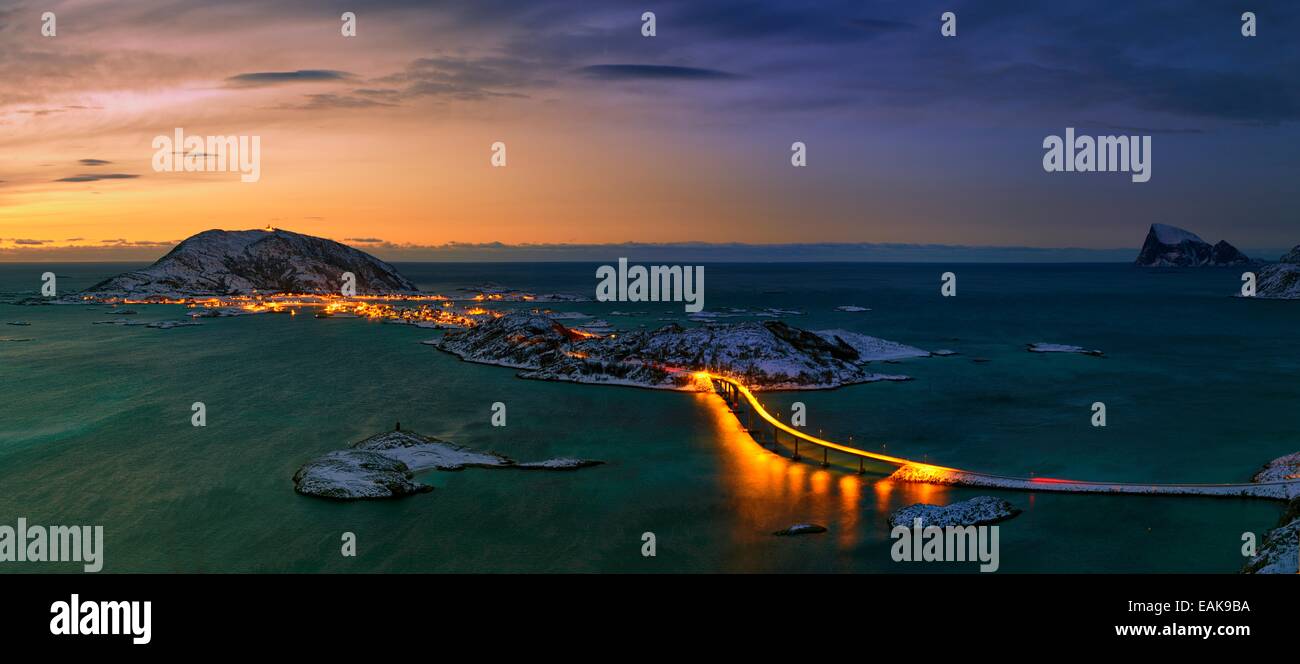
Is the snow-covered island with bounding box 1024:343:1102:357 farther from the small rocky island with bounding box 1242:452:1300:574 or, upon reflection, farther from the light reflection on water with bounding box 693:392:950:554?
the small rocky island with bounding box 1242:452:1300:574

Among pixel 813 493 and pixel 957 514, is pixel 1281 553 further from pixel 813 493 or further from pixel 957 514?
pixel 813 493

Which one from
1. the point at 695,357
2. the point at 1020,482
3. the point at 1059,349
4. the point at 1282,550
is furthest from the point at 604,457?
the point at 1059,349

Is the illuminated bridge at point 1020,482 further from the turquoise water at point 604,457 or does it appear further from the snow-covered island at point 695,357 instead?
the snow-covered island at point 695,357

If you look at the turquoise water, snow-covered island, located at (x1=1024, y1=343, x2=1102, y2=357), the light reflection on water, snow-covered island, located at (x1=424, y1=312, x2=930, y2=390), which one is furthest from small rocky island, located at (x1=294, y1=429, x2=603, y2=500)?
snow-covered island, located at (x1=1024, y1=343, x2=1102, y2=357)

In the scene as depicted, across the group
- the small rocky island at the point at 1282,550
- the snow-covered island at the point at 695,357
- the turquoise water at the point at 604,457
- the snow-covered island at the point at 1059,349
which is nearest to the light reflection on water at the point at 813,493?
the turquoise water at the point at 604,457

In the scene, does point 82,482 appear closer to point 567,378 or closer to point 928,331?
point 567,378
